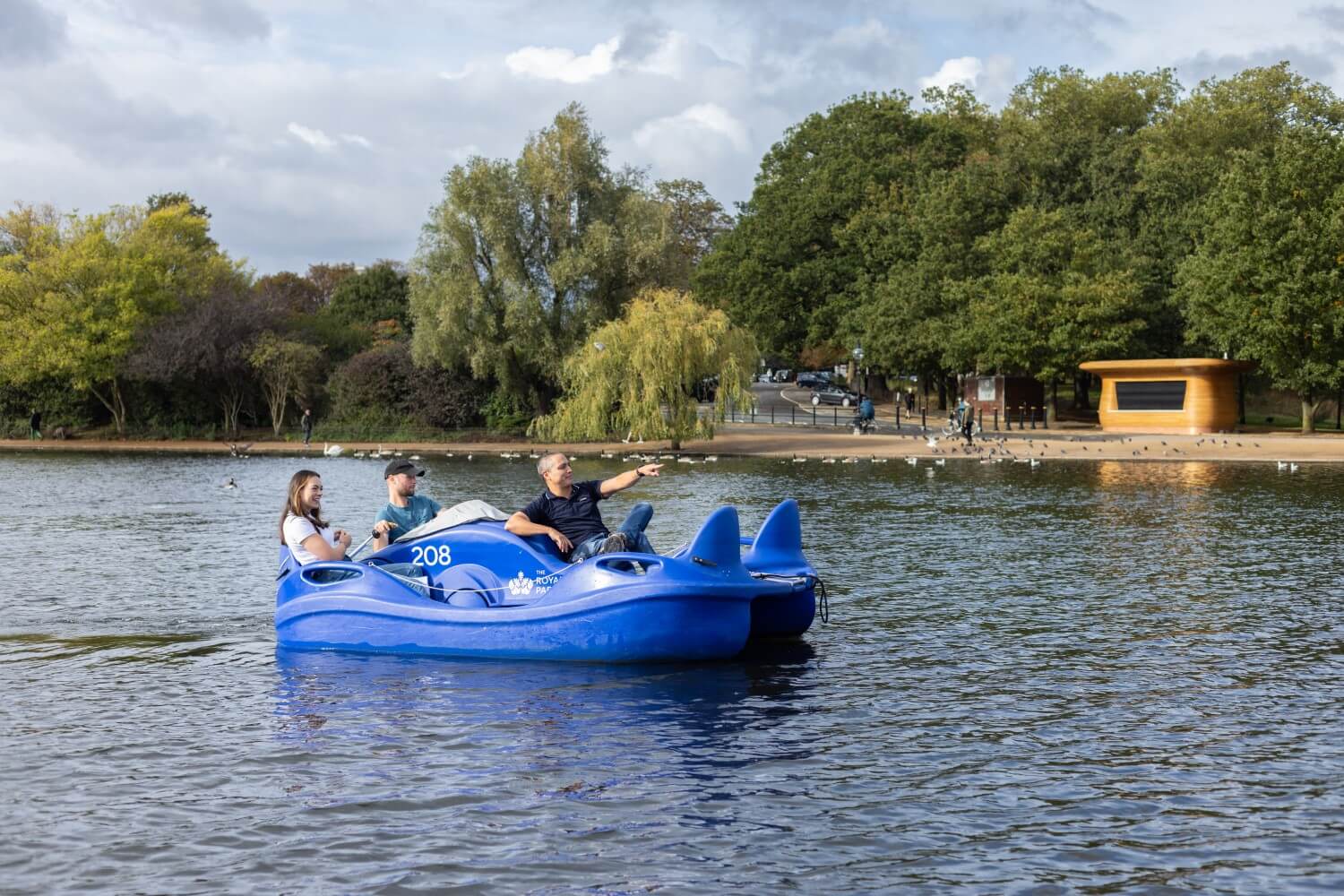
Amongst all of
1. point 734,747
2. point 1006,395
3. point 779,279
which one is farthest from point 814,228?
point 734,747

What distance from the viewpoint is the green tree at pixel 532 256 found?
176 feet

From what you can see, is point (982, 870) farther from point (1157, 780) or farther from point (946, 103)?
point (946, 103)

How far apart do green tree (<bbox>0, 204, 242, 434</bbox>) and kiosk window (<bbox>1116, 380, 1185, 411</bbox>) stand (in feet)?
135

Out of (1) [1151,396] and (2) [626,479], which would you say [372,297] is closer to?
(1) [1151,396]

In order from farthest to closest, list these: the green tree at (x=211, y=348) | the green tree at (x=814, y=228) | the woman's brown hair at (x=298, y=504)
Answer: the green tree at (x=814, y=228)
the green tree at (x=211, y=348)
the woman's brown hair at (x=298, y=504)

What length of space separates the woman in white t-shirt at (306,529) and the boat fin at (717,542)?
3406 millimetres

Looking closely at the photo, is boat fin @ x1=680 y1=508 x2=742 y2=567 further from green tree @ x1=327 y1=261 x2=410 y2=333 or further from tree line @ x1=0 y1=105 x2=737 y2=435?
green tree @ x1=327 y1=261 x2=410 y2=333

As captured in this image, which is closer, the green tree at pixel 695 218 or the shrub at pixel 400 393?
the shrub at pixel 400 393

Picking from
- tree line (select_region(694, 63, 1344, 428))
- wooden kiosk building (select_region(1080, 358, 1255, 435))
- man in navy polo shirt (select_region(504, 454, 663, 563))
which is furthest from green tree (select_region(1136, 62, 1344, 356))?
man in navy polo shirt (select_region(504, 454, 663, 563))

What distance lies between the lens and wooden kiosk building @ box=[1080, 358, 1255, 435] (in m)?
51.2

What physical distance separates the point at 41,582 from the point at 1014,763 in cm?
1312

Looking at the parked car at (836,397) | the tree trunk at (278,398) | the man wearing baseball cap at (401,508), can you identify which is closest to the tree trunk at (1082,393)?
the parked car at (836,397)

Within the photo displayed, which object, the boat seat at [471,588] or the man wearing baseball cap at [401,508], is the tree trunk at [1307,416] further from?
the boat seat at [471,588]

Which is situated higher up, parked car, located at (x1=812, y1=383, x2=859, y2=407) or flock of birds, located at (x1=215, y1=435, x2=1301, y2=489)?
parked car, located at (x1=812, y1=383, x2=859, y2=407)
